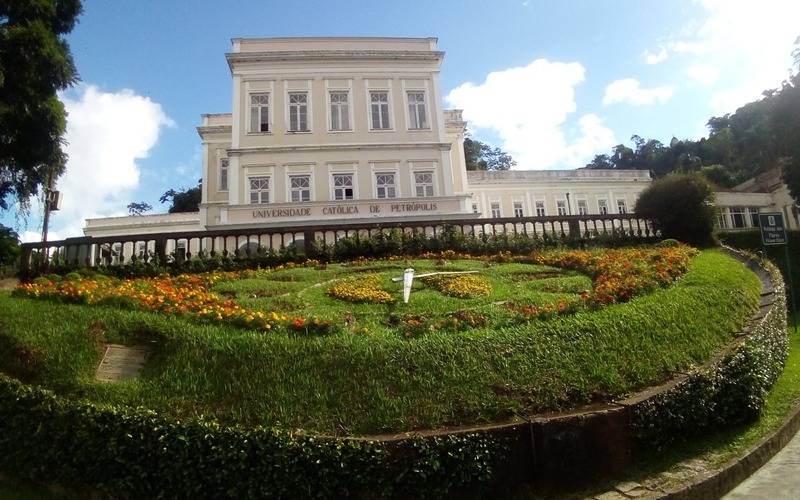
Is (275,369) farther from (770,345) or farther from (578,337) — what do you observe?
(770,345)

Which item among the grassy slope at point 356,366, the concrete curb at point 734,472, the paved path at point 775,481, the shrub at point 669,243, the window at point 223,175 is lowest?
the paved path at point 775,481

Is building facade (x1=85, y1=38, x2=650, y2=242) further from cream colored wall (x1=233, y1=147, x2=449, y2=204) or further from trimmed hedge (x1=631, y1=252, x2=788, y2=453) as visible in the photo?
trimmed hedge (x1=631, y1=252, x2=788, y2=453)

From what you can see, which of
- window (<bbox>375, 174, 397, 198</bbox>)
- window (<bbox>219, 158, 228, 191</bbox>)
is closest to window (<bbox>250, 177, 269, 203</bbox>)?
window (<bbox>375, 174, 397, 198</bbox>)

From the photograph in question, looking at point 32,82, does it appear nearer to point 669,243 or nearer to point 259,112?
point 259,112

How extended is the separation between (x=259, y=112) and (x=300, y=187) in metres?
4.30

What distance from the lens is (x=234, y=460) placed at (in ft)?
13.9

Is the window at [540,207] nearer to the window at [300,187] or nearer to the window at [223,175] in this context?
the window at [300,187]

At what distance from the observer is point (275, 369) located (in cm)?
511

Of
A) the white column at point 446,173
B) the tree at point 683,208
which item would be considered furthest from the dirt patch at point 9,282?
the white column at point 446,173

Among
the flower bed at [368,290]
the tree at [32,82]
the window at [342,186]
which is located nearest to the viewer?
the flower bed at [368,290]

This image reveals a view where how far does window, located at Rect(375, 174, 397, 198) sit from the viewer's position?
88.3 feet

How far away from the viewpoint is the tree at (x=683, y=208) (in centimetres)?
1424

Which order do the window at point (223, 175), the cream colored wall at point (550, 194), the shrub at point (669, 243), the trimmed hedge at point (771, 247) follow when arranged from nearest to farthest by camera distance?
the shrub at point (669, 243) → the trimmed hedge at point (771, 247) → the window at point (223, 175) → the cream colored wall at point (550, 194)

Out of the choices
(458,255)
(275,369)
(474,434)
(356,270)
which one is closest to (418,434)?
(474,434)
